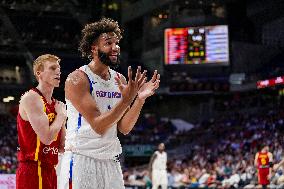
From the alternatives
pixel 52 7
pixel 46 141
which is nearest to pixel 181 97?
pixel 52 7

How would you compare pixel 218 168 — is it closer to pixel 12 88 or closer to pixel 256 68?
A: pixel 256 68

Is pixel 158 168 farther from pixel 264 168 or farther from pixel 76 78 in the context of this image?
pixel 76 78

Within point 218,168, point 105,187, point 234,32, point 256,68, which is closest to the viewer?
point 105,187

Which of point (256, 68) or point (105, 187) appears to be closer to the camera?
point (105, 187)

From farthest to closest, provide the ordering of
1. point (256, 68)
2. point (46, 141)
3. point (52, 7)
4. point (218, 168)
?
point (52, 7)
point (256, 68)
point (218, 168)
point (46, 141)

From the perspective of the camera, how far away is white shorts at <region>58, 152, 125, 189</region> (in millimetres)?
4766

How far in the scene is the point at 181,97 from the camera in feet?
129

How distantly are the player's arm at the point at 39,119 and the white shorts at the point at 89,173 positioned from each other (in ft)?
1.32

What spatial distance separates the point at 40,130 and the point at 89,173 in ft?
2.36

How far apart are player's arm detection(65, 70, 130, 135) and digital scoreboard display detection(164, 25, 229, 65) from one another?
2540 centimetres

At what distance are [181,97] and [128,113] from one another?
34511 millimetres

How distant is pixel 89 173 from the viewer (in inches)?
188

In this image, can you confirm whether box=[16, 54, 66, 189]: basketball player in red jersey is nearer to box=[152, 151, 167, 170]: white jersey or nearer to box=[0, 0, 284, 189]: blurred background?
box=[152, 151, 167, 170]: white jersey

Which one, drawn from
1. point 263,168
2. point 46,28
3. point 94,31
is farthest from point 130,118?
point 46,28
